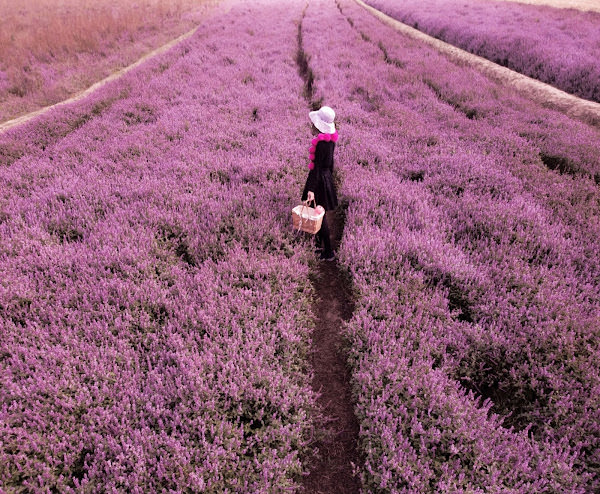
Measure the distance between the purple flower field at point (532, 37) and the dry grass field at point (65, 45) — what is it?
656 inches

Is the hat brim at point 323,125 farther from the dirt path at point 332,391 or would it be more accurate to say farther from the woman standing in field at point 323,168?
the dirt path at point 332,391

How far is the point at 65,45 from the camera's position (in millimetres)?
15945

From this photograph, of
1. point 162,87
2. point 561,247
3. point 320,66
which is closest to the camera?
point 561,247

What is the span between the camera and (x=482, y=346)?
3105 mm

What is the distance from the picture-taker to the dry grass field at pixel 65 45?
37.9 ft

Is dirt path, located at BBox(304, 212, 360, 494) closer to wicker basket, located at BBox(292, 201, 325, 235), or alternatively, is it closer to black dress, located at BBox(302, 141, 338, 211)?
wicker basket, located at BBox(292, 201, 325, 235)

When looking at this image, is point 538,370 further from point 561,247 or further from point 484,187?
point 484,187

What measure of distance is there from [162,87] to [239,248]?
8.09m

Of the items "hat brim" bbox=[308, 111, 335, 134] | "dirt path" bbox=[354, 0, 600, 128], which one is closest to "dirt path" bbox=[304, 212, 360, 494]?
"hat brim" bbox=[308, 111, 335, 134]

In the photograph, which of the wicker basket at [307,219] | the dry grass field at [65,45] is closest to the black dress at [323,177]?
the wicker basket at [307,219]

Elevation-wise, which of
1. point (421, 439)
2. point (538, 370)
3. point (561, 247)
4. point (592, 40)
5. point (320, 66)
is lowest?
point (421, 439)

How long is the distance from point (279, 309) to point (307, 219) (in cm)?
126

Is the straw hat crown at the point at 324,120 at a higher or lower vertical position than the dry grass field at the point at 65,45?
higher

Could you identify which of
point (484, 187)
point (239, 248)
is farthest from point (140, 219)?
point (484, 187)
